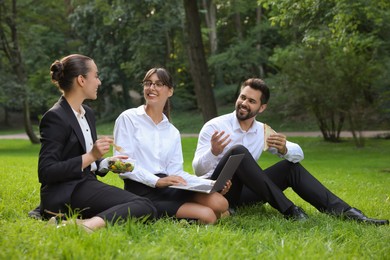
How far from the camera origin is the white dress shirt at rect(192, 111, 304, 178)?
17.4 ft

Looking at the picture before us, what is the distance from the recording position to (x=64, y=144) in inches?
163

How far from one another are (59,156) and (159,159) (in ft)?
3.72

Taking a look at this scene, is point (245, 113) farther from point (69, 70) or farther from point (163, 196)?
point (69, 70)

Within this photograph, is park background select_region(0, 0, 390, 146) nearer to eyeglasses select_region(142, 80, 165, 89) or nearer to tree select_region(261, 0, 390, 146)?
tree select_region(261, 0, 390, 146)

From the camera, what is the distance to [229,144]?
5594 mm

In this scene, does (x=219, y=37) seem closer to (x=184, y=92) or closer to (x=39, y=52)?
(x=184, y=92)

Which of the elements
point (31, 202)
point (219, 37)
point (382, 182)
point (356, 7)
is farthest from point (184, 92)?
point (31, 202)

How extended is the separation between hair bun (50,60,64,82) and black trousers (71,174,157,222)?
0.89m

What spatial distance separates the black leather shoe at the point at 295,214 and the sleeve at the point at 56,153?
2.10m

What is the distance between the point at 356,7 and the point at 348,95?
170 inches

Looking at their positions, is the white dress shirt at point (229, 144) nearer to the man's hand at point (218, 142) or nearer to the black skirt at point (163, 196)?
the man's hand at point (218, 142)

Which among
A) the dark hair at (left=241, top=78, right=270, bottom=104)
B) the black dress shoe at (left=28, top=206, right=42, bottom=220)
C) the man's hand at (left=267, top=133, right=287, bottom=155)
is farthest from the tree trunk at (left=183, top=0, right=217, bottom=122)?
the black dress shoe at (left=28, top=206, right=42, bottom=220)

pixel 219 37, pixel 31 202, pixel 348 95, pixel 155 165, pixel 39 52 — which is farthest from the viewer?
pixel 219 37

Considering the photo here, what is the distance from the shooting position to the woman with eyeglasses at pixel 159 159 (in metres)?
4.63
